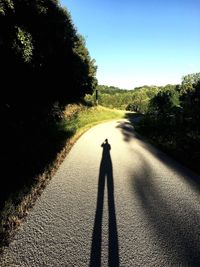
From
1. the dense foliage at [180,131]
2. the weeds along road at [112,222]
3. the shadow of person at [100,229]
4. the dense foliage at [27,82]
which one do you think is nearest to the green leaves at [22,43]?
the dense foliage at [27,82]

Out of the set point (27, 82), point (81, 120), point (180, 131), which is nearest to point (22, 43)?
point (27, 82)

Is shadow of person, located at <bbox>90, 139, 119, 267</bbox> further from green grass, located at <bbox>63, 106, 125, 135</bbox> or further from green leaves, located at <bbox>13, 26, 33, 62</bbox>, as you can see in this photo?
green grass, located at <bbox>63, 106, 125, 135</bbox>

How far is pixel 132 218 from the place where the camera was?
159 inches

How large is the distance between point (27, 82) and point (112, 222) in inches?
388

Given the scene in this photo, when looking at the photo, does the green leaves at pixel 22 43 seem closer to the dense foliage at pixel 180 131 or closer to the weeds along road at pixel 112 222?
the weeds along road at pixel 112 222

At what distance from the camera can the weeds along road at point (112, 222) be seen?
9.88 feet

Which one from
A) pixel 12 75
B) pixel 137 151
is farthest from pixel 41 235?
pixel 12 75

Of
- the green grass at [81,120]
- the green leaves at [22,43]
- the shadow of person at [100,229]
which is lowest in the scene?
the shadow of person at [100,229]

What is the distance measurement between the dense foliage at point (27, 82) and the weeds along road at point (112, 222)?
5.90 feet

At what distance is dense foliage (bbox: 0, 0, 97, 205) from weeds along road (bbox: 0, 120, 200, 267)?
180 centimetres

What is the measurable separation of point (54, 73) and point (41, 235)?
46.3 feet

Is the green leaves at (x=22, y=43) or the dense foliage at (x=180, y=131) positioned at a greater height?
the green leaves at (x=22, y=43)

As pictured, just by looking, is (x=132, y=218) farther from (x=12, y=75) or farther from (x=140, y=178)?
(x=12, y=75)

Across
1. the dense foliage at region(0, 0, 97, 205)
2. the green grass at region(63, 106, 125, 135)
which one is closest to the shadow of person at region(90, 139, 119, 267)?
the dense foliage at region(0, 0, 97, 205)
